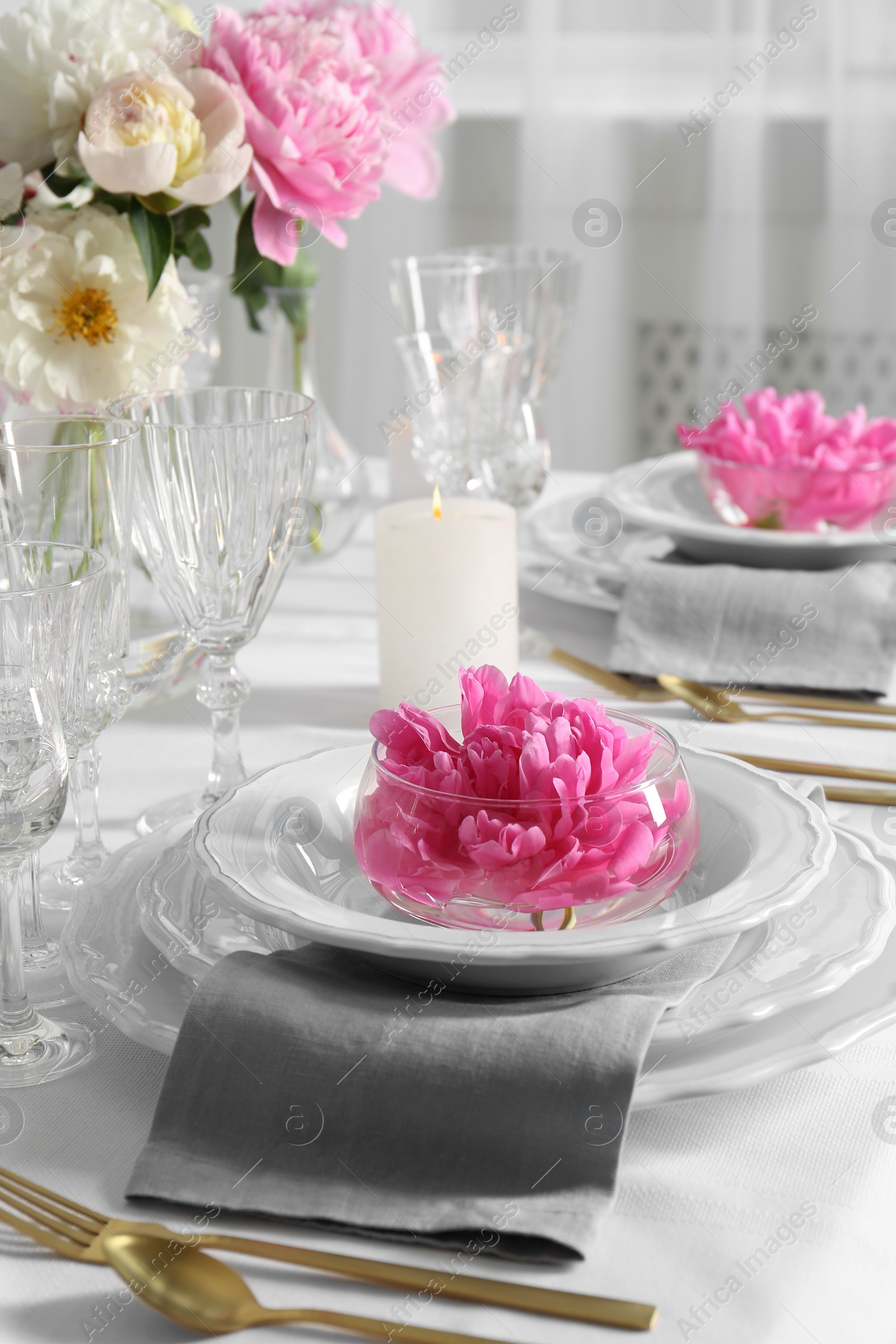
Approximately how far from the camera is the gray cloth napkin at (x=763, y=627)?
866 millimetres

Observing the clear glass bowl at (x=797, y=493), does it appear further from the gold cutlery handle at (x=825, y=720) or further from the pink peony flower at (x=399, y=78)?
the pink peony flower at (x=399, y=78)

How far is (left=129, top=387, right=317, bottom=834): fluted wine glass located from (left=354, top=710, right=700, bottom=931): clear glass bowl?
0.18 m

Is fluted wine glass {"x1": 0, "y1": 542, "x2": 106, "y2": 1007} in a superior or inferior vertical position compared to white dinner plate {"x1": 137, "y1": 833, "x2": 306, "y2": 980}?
superior

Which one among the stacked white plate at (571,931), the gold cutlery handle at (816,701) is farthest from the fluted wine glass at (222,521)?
the gold cutlery handle at (816,701)

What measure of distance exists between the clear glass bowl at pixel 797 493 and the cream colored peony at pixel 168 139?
41 centimetres

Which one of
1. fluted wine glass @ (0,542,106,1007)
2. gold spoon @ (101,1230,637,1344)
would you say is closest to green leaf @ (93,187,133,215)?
fluted wine glass @ (0,542,106,1007)

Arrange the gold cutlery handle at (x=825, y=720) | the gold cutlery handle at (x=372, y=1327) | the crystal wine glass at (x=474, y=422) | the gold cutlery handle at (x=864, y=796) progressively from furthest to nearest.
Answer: the crystal wine glass at (x=474, y=422)
the gold cutlery handle at (x=825, y=720)
the gold cutlery handle at (x=864, y=796)
the gold cutlery handle at (x=372, y=1327)

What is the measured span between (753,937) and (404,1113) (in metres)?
0.17

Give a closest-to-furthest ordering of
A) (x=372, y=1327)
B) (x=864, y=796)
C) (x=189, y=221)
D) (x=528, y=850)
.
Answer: (x=372, y=1327) → (x=528, y=850) → (x=864, y=796) → (x=189, y=221)

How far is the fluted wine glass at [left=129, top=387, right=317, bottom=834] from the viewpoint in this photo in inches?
25.8

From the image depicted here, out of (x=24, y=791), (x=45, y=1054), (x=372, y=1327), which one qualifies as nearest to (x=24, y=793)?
(x=24, y=791)

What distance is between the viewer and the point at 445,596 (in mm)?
786

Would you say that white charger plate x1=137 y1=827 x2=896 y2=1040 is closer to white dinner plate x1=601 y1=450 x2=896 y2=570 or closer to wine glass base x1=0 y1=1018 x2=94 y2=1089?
wine glass base x1=0 y1=1018 x2=94 y2=1089

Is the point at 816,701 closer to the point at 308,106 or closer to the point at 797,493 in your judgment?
the point at 797,493
